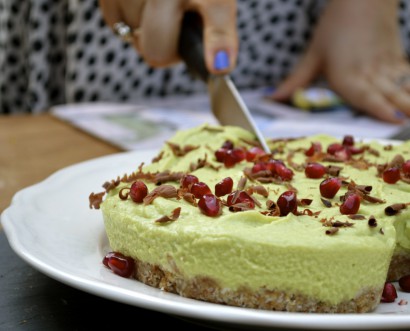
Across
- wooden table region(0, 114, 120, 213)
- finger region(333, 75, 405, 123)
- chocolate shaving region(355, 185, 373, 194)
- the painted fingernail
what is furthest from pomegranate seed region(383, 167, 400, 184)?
the painted fingernail

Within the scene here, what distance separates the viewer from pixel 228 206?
3.80 ft

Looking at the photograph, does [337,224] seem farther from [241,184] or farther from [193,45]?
[193,45]

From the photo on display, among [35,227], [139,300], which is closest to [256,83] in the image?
[35,227]

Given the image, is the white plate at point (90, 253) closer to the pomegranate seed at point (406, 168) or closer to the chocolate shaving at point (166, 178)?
the chocolate shaving at point (166, 178)

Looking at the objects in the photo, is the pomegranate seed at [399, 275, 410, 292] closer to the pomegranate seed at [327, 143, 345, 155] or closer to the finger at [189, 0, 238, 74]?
the pomegranate seed at [327, 143, 345, 155]

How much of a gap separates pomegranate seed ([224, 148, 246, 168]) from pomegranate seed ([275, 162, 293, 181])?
12 cm

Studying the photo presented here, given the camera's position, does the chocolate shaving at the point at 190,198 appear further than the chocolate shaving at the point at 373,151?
No

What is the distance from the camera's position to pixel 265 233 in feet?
3.43

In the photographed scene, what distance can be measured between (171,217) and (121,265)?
0.13 m

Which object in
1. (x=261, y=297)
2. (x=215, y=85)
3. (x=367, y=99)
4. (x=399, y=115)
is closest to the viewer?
(x=261, y=297)

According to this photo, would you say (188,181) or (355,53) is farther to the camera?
(355,53)

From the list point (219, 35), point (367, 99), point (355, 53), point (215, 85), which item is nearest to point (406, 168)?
point (215, 85)

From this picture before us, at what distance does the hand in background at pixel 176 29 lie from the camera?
2.08 meters

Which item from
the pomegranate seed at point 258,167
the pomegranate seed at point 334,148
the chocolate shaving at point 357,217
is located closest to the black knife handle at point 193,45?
the pomegranate seed at point 334,148
